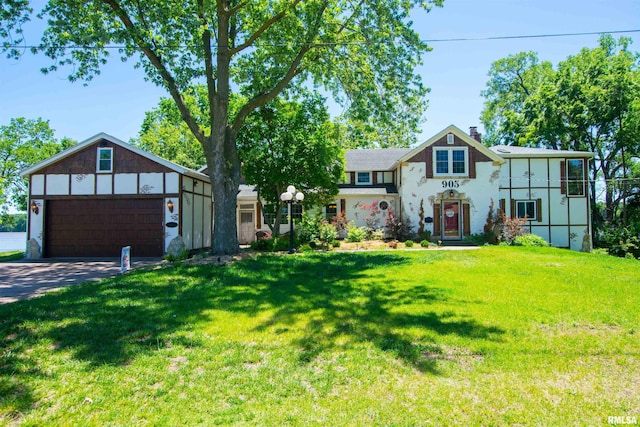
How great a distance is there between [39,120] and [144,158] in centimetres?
2227

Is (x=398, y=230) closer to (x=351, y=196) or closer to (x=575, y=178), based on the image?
(x=351, y=196)

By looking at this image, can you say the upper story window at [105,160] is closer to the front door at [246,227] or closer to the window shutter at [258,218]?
the front door at [246,227]

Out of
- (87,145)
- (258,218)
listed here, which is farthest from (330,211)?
(87,145)

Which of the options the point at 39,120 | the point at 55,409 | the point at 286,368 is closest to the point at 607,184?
the point at 286,368

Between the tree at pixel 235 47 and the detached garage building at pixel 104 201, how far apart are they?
3.22 metres

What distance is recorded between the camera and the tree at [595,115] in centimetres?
2684

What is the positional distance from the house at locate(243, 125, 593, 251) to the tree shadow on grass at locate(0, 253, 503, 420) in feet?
40.8

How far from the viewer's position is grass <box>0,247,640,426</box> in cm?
341

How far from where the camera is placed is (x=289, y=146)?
18266 millimetres

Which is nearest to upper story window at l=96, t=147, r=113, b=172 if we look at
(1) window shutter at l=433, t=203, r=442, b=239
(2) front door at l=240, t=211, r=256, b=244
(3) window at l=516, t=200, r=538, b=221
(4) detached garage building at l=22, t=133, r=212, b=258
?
(4) detached garage building at l=22, t=133, r=212, b=258

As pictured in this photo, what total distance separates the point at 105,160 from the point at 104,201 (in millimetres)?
1685

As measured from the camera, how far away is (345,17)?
567 inches

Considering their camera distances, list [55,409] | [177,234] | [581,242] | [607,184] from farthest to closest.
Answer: [607,184] < [581,242] < [177,234] < [55,409]

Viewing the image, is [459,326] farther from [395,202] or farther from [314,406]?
[395,202]
